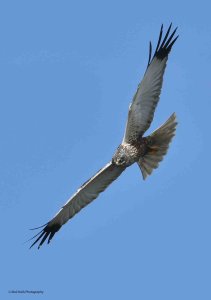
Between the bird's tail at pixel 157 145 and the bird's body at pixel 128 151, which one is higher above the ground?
the bird's body at pixel 128 151

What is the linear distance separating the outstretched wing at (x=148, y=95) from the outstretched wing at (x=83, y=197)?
2.17 ft

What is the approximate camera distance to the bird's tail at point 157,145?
13758mm

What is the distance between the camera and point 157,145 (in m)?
13.9

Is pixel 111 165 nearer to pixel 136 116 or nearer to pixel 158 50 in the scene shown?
pixel 136 116

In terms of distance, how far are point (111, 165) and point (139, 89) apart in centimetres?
129

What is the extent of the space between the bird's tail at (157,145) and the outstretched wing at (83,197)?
41 cm

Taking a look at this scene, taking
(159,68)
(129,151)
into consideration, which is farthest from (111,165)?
(159,68)

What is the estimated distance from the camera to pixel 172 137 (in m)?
13.8

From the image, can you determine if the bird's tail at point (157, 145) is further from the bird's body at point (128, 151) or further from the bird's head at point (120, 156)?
the bird's head at point (120, 156)

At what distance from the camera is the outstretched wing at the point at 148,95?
1355 cm

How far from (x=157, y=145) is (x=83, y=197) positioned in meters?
1.45

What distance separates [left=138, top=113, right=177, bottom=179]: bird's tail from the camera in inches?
542

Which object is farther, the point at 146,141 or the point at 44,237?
the point at 44,237

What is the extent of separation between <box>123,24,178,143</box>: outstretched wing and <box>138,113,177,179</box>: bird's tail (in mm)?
191
